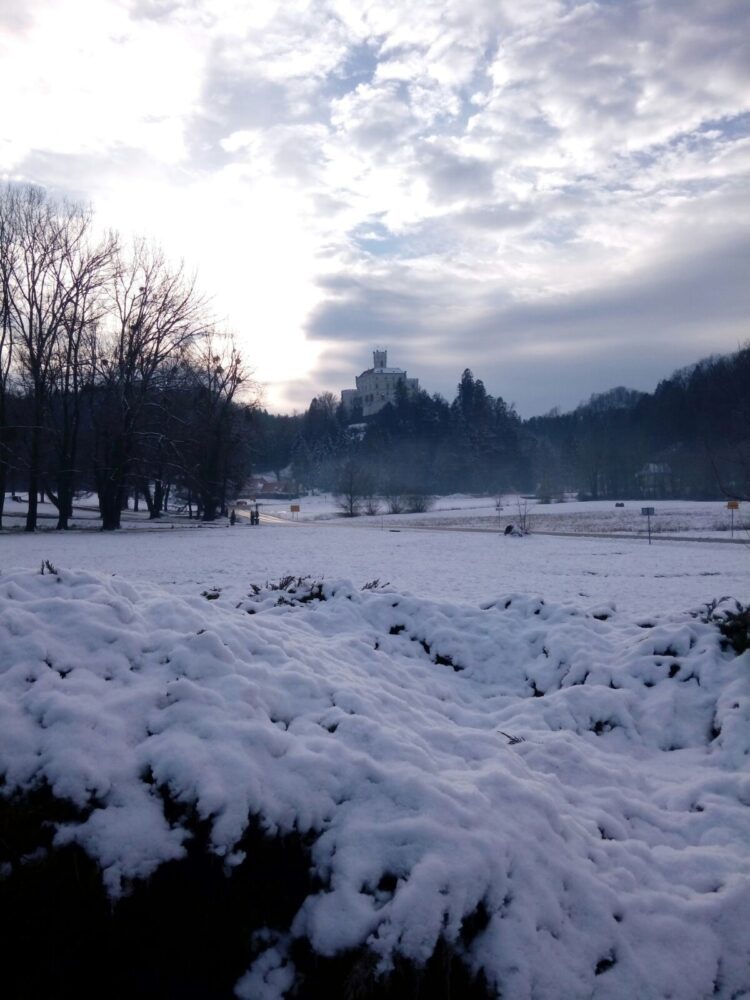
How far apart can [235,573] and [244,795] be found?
13398mm

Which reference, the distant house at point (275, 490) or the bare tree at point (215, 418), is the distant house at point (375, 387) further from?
the bare tree at point (215, 418)

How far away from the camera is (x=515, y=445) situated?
359ft

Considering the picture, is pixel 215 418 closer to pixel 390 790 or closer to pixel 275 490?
pixel 390 790

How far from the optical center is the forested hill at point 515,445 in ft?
249

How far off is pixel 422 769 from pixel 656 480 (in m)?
84.2

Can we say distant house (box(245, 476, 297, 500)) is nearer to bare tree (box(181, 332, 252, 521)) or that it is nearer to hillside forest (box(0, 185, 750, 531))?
hillside forest (box(0, 185, 750, 531))

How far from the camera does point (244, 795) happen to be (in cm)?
354

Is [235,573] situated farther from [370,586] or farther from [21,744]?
[21,744]

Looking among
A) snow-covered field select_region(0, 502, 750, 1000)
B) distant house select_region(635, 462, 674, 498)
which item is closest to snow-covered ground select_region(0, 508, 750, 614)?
snow-covered field select_region(0, 502, 750, 1000)

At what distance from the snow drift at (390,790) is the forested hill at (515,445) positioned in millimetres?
59481

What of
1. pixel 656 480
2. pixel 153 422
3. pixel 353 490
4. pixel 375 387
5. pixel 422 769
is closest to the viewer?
pixel 422 769

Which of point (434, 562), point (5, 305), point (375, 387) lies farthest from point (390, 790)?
point (375, 387)

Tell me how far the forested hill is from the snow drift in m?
59.5

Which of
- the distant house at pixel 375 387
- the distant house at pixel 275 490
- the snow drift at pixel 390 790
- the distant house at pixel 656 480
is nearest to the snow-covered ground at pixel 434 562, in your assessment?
the snow drift at pixel 390 790
